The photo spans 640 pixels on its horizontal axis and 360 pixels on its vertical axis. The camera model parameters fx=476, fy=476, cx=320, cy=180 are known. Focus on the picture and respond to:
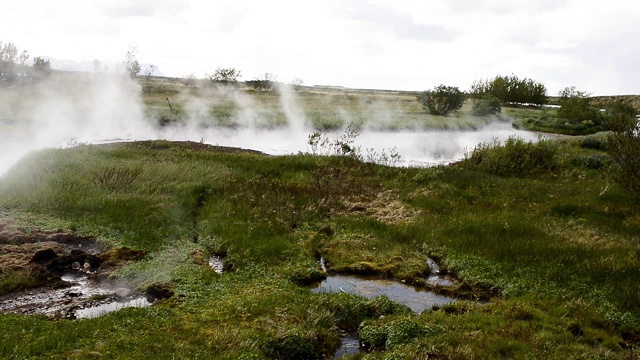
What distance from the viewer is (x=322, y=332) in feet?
30.7

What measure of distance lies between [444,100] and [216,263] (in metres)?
51.4

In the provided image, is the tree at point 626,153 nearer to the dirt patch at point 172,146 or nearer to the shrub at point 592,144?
the shrub at point 592,144

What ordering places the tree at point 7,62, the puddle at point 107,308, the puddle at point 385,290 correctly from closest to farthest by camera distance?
the puddle at point 107,308 < the puddle at point 385,290 < the tree at point 7,62

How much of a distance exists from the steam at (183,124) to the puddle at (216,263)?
16846mm

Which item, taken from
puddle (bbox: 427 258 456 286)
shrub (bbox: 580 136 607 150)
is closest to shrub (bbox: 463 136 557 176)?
shrub (bbox: 580 136 607 150)

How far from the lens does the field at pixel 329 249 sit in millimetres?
8719

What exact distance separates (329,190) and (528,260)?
29.5 ft

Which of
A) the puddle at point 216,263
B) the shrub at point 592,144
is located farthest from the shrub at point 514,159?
the puddle at point 216,263

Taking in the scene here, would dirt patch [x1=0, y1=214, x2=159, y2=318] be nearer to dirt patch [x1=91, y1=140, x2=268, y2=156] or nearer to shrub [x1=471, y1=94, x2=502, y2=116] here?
dirt patch [x1=91, y1=140, x2=268, y2=156]

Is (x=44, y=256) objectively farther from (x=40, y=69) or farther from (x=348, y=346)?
(x=40, y=69)

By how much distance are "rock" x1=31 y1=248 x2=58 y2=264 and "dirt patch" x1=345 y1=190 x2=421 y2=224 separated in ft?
32.4

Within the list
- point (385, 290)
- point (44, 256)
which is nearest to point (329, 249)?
point (385, 290)

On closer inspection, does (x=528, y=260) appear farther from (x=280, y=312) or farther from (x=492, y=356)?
(x=280, y=312)

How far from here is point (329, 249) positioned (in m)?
14.5
